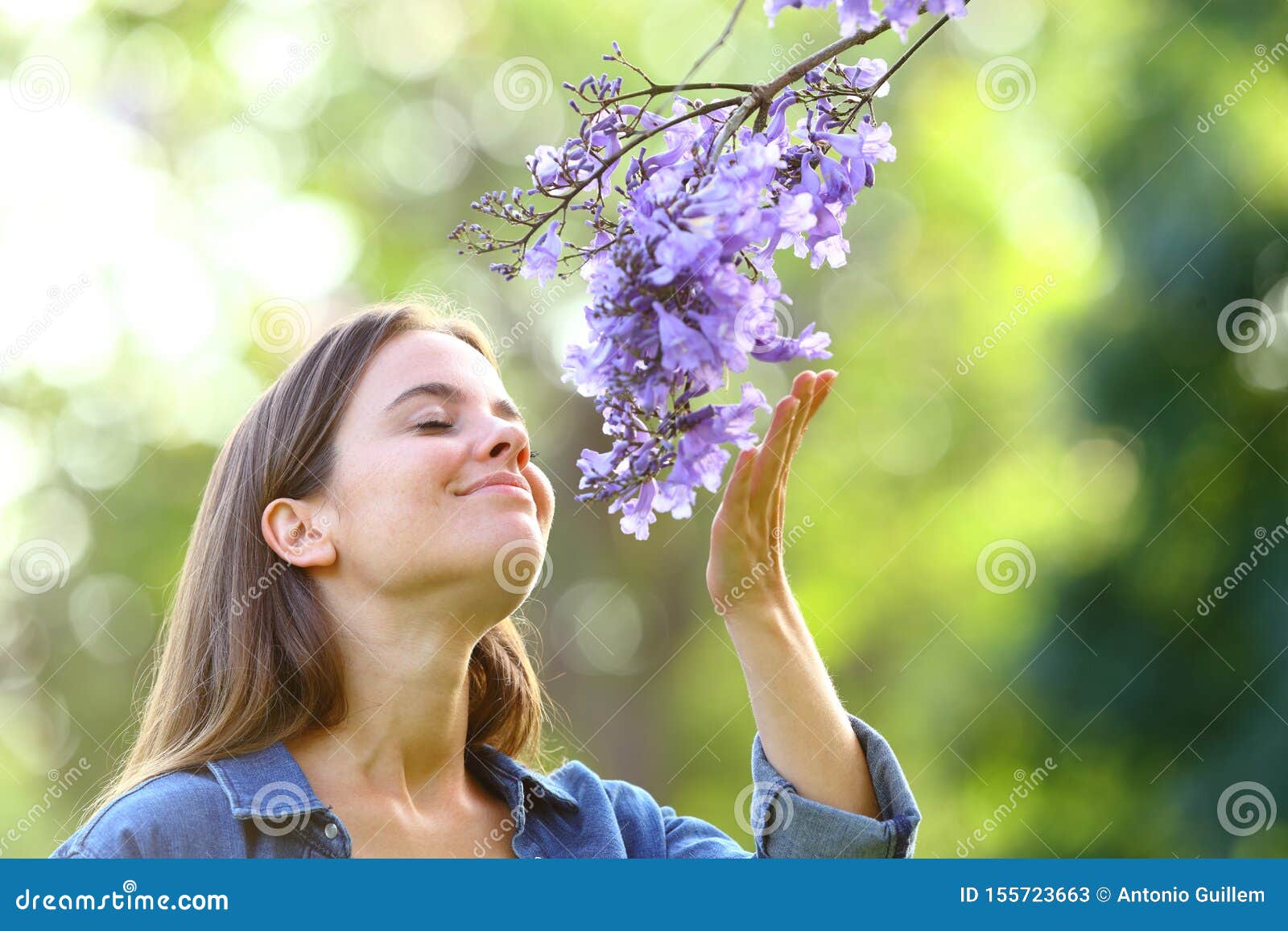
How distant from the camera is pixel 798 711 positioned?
2.23m

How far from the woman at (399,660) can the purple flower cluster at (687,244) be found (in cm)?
47

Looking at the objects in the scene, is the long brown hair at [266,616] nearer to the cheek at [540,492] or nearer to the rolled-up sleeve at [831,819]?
the cheek at [540,492]

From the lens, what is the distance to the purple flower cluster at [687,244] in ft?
4.47

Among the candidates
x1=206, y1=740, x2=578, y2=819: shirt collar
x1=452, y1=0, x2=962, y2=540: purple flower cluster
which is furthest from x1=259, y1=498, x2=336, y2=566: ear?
x1=452, y1=0, x2=962, y2=540: purple flower cluster

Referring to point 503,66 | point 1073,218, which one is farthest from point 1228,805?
point 503,66

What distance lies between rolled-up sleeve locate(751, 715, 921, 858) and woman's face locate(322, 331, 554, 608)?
24.1 inches

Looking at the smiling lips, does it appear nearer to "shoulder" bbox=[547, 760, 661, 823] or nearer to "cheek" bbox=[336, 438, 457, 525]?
"cheek" bbox=[336, 438, 457, 525]

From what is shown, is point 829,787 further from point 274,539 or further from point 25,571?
point 25,571

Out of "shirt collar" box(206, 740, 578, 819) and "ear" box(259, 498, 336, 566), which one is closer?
"shirt collar" box(206, 740, 578, 819)

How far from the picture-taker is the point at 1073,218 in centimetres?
912

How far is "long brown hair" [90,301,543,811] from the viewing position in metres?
2.47

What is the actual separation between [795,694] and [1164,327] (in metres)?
5.92

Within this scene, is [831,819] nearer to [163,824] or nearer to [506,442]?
[506,442]

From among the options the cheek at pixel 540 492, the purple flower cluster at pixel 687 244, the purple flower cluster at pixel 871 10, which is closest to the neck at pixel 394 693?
the cheek at pixel 540 492
